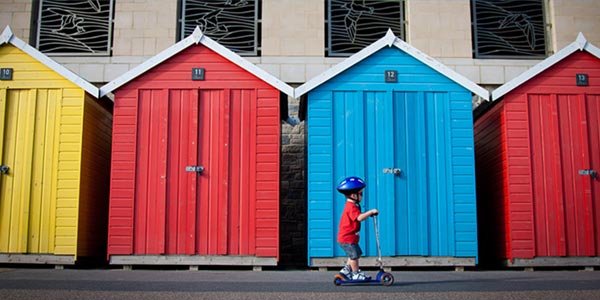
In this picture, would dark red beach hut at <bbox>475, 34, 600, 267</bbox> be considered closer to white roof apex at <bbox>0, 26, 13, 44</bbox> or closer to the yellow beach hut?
the yellow beach hut

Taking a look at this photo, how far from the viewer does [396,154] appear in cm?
1129

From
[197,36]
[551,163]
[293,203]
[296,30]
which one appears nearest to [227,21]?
[296,30]

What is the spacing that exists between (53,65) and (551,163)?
8038mm

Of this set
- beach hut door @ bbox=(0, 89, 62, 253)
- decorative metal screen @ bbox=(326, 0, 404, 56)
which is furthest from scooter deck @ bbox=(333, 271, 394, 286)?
decorative metal screen @ bbox=(326, 0, 404, 56)

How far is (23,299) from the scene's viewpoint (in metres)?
6.73

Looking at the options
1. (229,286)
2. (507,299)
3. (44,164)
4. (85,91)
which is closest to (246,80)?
(85,91)

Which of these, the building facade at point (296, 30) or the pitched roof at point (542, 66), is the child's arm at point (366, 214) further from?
the building facade at point (296, 30)

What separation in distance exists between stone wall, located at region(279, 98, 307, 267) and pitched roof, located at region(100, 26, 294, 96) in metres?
2.89

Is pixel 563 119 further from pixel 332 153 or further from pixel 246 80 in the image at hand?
pixel 246 80

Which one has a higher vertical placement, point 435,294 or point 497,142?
point 497,142

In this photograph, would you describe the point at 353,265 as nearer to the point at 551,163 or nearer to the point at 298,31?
the point at 551,163

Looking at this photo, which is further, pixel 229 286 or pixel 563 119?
pixel 563 119

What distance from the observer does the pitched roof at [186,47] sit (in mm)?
11375

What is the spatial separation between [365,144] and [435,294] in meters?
4.38
